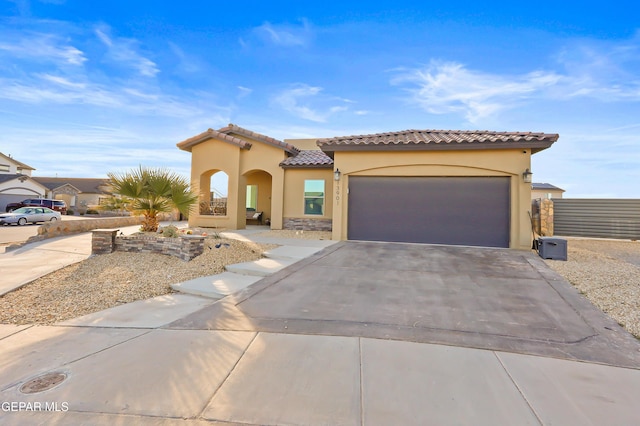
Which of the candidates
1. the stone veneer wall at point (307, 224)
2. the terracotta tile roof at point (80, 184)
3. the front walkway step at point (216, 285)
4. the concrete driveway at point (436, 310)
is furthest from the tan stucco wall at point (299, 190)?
the terracotta tile roof at point (80, 184)

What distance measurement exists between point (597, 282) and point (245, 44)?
13666 millimetres

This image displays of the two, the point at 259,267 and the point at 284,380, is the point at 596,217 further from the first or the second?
the point at 284,380

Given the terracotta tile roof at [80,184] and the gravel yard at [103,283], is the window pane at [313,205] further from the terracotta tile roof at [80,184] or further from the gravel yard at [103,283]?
the terracotta tile roof at [80,184]

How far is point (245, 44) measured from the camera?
1235 centimetres

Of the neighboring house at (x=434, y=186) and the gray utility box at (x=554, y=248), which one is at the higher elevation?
the neighboring house at (x=434, y=186)

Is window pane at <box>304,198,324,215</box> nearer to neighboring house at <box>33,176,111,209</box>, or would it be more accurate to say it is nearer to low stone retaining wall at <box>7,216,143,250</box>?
low stone retaining wall at <box>7,216,143,250</box>

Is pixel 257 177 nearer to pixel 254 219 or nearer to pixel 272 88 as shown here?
pixel 254 219

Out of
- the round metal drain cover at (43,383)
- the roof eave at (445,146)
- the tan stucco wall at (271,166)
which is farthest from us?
the tan stucco wall at (271,166)

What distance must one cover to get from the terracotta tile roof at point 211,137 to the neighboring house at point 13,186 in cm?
3163

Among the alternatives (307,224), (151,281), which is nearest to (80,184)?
(307,224)

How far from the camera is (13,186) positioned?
33750 mm

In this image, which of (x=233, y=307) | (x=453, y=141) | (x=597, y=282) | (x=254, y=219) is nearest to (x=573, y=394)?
(x=233, y=307)

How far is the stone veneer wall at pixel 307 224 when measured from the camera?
1476 cm

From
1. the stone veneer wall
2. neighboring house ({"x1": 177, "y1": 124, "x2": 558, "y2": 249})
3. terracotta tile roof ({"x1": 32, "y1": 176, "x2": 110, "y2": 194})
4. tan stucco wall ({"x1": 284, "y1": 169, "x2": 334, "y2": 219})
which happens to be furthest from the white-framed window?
terracotta tile roof ({"x1": 32, "y1": 176, "x2": 110, "y2": 194})
